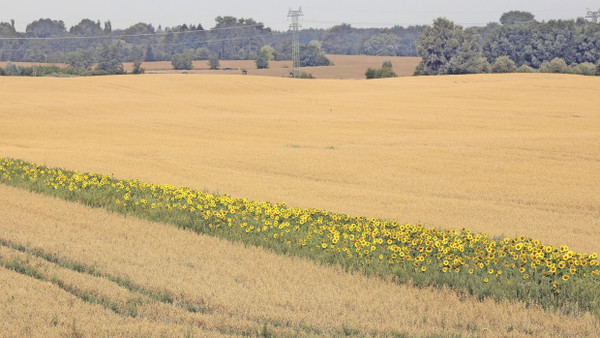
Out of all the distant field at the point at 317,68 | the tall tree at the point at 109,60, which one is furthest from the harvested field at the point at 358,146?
the tall tree at the point at 109,60

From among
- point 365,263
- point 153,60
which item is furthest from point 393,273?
point 153,60

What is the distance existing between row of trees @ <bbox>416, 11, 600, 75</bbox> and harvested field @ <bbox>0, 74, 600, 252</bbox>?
141ft

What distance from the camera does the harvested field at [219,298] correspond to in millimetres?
8766

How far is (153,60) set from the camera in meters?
189

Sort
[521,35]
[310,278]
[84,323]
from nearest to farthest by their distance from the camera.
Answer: [84,323] → [310,278] → [521,35]

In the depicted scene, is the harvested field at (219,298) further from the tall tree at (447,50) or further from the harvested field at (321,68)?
the harvested field at (321,68)

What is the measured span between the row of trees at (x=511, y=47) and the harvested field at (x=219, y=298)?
323ft

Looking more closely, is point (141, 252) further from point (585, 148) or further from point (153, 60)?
point (153, 60)

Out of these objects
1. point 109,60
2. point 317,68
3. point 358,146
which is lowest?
point 317,68

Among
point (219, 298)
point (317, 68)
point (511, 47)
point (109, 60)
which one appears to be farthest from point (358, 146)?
point (109, 60)

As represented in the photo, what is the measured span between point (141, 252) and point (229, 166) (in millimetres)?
15778

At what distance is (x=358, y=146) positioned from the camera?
3331 centimetres

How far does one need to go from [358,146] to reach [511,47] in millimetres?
103382

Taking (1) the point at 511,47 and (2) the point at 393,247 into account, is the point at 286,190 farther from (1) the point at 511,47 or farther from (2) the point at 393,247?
(1) the point at 511,47
